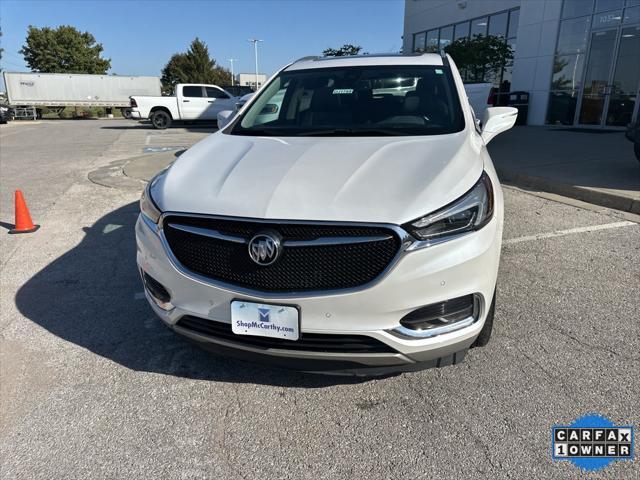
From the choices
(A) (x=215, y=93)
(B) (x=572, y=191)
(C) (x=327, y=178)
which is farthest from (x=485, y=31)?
(C) (x=327, y=178)

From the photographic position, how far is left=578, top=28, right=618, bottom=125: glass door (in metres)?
14.8

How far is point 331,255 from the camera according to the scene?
1.98 meters

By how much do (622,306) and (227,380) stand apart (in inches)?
111

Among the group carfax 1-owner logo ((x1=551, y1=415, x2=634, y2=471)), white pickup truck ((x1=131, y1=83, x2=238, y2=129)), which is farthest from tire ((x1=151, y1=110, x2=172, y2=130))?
carfax 1-owner logo ((x1=551, y1=415, x2=634, y2=471))

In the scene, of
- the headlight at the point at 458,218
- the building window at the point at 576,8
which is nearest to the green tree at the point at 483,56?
the building window at the point at 576,8

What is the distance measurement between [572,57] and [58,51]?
51336 millimetres

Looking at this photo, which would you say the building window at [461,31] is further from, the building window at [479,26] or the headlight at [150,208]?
the headlight at [150,208]

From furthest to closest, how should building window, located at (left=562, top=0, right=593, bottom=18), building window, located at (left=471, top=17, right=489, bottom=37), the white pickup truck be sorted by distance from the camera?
the white pickup truck → building window, located at (left=471, top=17, right=489, bottom=37) → building window, located at (left=562, top=0, right=593, bottom=18)

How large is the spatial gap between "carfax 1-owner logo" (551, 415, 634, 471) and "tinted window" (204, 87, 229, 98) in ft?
71.9

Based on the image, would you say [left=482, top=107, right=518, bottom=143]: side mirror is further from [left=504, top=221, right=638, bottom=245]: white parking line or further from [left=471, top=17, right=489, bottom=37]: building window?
[left=471, top=17, right=489, bottom=37]: building window

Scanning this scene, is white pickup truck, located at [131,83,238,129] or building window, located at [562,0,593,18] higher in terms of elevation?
building window, located at [562,0,593,18]

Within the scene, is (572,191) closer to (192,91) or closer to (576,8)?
(576,8)

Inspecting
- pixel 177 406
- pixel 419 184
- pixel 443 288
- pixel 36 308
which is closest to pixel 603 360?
pixel 443 288

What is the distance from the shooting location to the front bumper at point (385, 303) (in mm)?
1951
